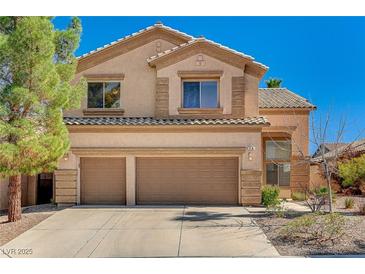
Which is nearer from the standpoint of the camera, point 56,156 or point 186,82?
point 56,156

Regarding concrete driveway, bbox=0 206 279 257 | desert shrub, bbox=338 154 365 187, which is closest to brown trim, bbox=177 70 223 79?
concrete driveway, bbox=0 206 279 257

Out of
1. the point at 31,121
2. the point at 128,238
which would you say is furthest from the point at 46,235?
the point at 31,121

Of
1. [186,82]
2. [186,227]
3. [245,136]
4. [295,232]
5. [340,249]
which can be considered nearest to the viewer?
[340,249]

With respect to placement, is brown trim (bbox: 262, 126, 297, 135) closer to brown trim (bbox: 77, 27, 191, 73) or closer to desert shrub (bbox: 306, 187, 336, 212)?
desert shrub (bbox: 306, 187, 336, 212)

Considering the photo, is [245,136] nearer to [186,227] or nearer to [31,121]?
[186,227]

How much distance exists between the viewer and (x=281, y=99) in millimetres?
21562

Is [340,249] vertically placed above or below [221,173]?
below

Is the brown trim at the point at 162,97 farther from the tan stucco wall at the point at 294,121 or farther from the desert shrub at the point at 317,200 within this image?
the desert shrub at the point at 317,200

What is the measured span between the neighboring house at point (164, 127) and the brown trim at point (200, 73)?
0.04 meters

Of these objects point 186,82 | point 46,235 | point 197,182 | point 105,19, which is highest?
point 105,19

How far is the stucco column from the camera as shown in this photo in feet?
54.0

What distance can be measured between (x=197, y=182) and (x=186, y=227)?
4.76 meters

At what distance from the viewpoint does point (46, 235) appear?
11.1 metres

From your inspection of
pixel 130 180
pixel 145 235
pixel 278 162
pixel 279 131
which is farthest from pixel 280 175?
pixel 145 235
